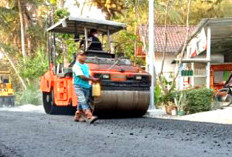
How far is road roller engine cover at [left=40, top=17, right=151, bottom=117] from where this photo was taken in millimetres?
10031

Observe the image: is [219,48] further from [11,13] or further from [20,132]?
[20,132]

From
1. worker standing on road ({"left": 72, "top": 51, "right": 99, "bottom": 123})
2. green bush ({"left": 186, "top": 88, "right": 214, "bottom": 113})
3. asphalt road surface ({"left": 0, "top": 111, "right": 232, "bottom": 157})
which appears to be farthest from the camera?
green bush ({"left": 186, "top": 88, "right": 214, "bottom": 113})

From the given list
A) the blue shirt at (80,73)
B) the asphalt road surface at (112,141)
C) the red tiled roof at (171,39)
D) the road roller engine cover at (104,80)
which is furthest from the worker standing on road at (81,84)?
the red tiled roof at (171,39)

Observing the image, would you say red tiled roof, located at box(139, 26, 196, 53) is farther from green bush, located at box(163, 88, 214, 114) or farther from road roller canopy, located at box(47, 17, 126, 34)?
road roller canopy, located at box(47, 17, 126, 34)

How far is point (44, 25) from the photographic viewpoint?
28375mm

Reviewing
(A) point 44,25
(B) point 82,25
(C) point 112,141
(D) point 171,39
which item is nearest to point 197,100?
(B) point 82,25

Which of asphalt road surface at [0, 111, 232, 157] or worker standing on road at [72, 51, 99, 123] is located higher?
worker standing on road at [72, 51, 99, 123]

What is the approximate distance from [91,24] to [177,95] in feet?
10.6

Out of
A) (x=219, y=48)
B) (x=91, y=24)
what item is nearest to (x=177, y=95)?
(x=91, y=24)

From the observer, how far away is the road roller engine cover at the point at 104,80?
10.0m

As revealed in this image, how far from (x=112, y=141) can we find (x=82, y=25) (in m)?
6.07

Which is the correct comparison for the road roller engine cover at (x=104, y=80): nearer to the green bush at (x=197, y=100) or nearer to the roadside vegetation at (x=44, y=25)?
the green bush at (x=197, y=100)

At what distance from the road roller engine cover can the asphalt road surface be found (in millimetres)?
1536

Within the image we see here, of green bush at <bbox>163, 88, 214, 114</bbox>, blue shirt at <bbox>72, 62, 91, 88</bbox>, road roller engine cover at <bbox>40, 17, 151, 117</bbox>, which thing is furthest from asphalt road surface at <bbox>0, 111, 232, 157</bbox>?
green bush at <bbox>163, 88, 214, 114</bbox>
